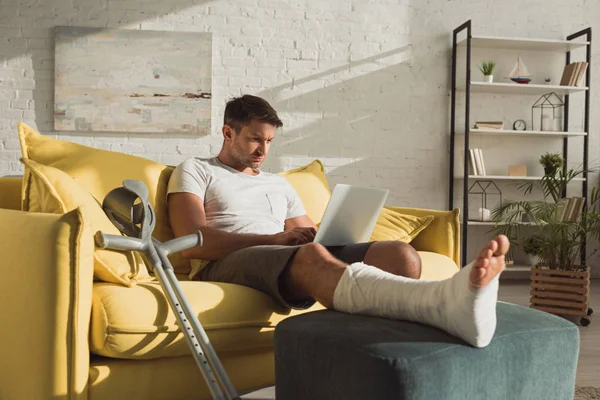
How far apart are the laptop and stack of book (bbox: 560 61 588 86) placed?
12.9 feet

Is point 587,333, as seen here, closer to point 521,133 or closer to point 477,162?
point 477,162

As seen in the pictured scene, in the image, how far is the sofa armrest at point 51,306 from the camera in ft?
5.74

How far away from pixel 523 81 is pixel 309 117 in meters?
1.76

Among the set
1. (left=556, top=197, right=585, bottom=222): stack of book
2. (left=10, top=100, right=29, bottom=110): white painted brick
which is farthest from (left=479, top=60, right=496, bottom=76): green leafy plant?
(left=10, top=100, right=29, bottom=110): white painted brick

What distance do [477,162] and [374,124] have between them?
34.5 inches

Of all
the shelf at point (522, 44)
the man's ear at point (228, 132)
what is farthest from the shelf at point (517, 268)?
the man's ear at point (228, 132)

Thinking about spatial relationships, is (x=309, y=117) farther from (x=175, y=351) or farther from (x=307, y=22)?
(x=175, y=351)

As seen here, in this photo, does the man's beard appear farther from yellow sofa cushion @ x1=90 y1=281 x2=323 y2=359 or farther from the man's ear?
yellow sofa cushion @ x1=90 y1=281 x2=323 y2=359

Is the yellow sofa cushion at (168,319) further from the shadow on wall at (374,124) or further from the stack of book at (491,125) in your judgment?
the stack of book at (491,125)

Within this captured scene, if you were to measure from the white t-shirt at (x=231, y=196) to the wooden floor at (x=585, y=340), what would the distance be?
24.2 inches

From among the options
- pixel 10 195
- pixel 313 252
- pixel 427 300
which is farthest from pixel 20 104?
pixel 427 300

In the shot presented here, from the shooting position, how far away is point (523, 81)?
5539 mm

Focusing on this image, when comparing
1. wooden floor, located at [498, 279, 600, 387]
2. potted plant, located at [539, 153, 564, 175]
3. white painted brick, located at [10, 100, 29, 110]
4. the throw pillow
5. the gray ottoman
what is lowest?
wooden floor, located at [498, 279, 600, 387]

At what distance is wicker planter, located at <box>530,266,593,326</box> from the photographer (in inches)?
155
